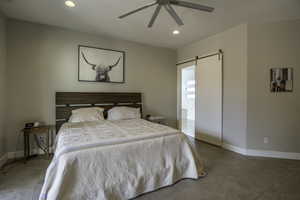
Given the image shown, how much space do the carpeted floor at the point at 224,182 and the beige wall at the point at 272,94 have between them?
0.44m

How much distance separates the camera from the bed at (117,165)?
1.56m

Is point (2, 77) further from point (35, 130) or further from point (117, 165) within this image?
point (117, 165)

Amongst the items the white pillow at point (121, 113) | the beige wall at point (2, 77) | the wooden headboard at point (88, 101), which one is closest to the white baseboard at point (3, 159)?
the beige wall at point (2, 77)

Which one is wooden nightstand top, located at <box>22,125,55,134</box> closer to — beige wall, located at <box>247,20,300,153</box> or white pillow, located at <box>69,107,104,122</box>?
white pillow, located at <box>69,107,104,122</box>

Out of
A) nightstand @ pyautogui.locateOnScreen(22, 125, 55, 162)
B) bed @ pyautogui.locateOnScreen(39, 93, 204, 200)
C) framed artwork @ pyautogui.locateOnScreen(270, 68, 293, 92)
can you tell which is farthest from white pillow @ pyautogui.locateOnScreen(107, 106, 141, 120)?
framed artwork @ pyautogui.locateOnScreen(270, 68, 293, 92)

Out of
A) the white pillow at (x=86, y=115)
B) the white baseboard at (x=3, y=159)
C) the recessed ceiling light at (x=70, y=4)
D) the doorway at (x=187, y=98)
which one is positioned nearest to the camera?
the recessed ceiling light at (x=70, y=4)

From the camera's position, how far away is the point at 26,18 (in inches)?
117

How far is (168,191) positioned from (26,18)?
13.2 ft

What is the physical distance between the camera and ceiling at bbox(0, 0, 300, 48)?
2482 mm

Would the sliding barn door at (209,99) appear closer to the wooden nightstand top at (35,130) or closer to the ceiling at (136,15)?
the ceiling at (136,15)

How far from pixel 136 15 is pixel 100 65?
61.4 inches

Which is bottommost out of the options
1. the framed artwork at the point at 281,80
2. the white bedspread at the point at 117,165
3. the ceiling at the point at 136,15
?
the white bedspread at the point at 117,165

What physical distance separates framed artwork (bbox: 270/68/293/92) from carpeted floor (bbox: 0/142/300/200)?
1422mm

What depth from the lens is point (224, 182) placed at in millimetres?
2178
